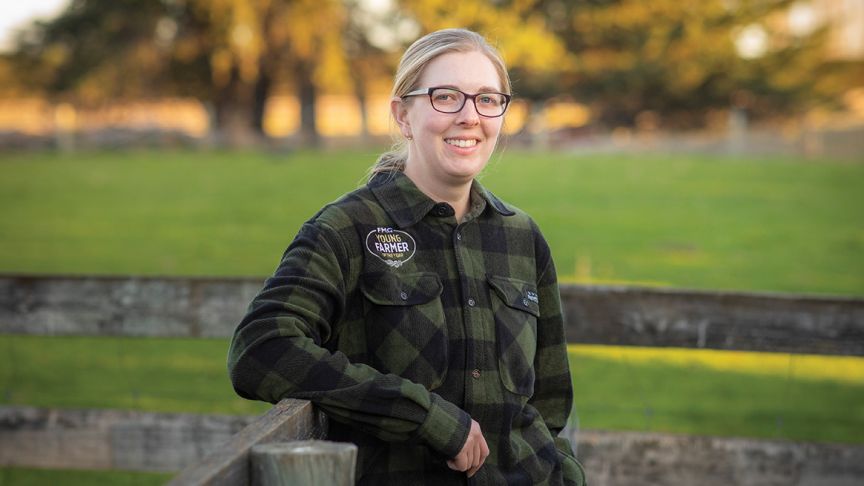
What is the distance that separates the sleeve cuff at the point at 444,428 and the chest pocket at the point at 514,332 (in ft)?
0.76

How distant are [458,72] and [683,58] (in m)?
35.3

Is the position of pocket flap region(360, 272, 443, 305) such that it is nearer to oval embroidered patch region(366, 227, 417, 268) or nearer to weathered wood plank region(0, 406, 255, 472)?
oval embroidered patch region(366, 227, 417, 268)

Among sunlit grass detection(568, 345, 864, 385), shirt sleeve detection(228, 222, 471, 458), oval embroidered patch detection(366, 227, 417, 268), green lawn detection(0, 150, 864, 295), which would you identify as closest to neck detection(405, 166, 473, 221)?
oval embroidered patch detection(366, 227, 417, 268)

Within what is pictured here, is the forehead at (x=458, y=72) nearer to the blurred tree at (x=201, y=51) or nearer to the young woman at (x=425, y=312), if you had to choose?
the young woman at (x=425, y=312)

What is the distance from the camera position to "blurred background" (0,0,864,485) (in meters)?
6.16

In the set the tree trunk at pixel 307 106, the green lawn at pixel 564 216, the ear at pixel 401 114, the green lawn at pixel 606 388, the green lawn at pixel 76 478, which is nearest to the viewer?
the ear at pixel 401 114

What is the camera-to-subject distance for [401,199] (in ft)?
8.08

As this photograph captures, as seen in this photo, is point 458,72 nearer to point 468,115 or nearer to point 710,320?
point 468,115

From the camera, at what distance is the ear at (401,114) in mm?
2531

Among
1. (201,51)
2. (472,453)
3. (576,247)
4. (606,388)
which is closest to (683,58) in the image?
(201,51)

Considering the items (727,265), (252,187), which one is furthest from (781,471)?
(252,187)

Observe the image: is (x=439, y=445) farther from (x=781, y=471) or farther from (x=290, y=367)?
(x=781, y=471)

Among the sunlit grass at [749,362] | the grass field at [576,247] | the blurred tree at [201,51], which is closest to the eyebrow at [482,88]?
the grass field at [576,247]

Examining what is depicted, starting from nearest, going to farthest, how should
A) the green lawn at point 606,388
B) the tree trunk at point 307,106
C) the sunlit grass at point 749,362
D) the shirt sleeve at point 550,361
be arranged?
the shirt sleeve at point 550,361
the green lawn at point 606,388
the sunlit grass at point 749,362
the tree trunk at point 307,106
